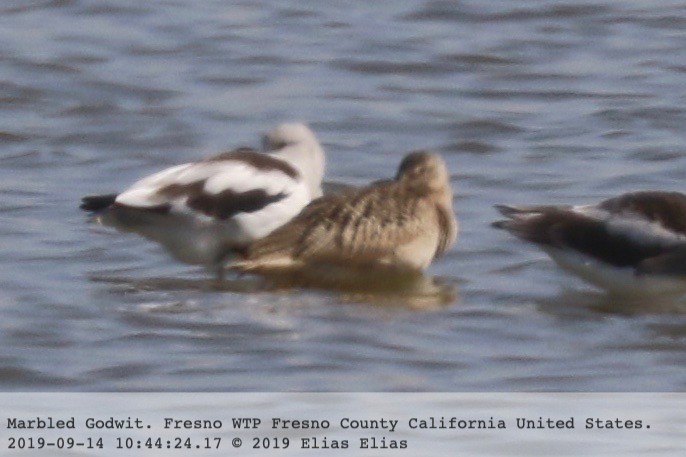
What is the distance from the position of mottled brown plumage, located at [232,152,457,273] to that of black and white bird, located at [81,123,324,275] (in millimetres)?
115

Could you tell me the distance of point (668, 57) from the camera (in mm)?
14719

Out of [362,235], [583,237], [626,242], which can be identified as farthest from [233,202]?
[626,242]

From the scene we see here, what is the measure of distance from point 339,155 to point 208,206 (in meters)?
2.62

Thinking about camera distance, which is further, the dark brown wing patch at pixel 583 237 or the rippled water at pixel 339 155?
the dark brown wing patch at pixel 583 237

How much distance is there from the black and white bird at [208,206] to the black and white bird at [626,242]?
1138 mm

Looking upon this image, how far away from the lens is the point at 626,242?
9.32m

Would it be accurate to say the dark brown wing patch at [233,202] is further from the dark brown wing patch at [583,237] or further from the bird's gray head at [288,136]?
the dark brown wing patch at [583,237]

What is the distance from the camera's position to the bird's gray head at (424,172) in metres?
9.80

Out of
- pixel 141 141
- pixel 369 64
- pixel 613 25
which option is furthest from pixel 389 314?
pixel 613 25

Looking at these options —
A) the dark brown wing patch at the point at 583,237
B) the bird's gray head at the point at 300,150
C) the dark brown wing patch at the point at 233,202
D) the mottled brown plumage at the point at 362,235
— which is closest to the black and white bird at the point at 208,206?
the dark brown wing patch at the point at 233,202

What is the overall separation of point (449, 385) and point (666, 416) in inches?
34.5

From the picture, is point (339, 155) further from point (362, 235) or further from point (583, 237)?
point (583, 237)

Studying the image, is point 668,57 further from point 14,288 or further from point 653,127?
point 14,288

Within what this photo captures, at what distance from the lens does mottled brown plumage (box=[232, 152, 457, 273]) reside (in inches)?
375
